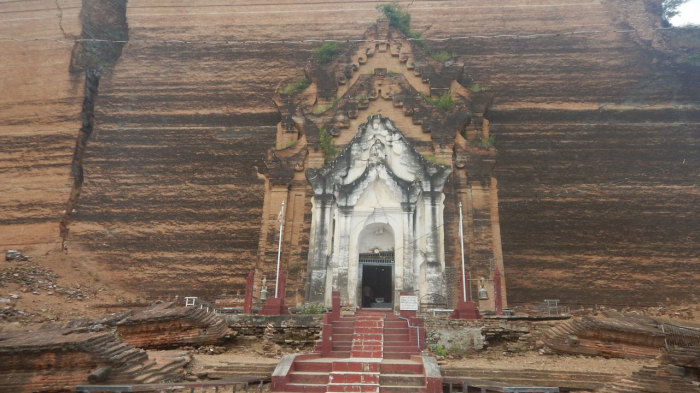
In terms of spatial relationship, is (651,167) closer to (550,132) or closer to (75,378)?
(550,132)

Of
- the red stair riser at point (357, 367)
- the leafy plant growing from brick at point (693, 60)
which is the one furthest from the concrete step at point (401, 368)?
the leafy plant growing from brick at point (693, 60)

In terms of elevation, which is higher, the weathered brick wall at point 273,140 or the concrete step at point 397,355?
the weathered brick wall at point 273,140

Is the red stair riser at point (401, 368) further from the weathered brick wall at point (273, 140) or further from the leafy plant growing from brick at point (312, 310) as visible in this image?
the weathered brick wall at point (273, 140)

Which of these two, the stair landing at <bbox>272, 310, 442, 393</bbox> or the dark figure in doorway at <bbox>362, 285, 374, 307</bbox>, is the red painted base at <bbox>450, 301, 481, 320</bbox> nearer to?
the stair landing at <bbox>272, 310, 442, 393</bbox>

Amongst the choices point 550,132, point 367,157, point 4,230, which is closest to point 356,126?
point 367,157

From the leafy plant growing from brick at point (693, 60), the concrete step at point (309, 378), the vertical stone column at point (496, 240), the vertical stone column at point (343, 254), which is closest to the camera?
the concrete step at point (309, 378)

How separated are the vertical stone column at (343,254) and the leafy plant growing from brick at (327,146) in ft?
6.79

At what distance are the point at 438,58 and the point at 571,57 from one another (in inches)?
268

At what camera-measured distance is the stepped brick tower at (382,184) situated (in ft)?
53.2

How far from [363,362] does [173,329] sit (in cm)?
520

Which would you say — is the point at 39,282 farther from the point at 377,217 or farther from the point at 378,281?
the point at 377,217

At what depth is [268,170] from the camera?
1845 centimetres

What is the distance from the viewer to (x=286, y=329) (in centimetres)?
1302

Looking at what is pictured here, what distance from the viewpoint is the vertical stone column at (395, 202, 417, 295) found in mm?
15773
